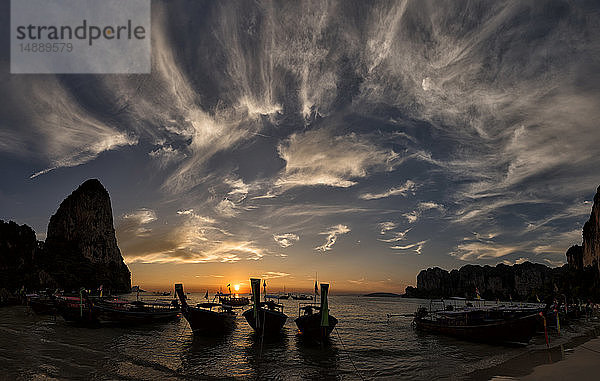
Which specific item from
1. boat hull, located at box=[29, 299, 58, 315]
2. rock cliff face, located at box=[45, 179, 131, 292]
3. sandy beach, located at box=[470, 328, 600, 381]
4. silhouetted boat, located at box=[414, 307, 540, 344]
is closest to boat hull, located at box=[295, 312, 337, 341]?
silhouetted boat, located at box=[414, 307, 540, 344]

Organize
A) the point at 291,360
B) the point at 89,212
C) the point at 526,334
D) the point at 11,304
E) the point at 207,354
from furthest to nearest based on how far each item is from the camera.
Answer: the point at 89,212 < the point at 11,304 < the point at 526,334 < the point at 207,354 < the point at 291,360

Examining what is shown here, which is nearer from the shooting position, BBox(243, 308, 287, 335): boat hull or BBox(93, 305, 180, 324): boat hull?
BBox(243, 308, 287, 335): boat hull

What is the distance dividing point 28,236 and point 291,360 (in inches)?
5034

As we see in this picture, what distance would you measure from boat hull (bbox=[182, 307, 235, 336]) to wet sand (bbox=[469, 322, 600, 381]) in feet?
81.4

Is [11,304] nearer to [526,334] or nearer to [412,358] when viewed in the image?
[412,358]

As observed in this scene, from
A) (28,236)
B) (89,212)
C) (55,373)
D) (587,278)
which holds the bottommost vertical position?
(587,278)

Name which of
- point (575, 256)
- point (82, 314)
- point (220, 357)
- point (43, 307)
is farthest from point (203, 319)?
point (575, 256)

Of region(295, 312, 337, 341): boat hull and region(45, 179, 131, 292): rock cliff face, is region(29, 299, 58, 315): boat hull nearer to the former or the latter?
region(295, 312, 337, 341): boat hull

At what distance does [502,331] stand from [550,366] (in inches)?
425

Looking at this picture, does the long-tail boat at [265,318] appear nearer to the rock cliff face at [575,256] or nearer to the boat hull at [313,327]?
the boat hull at [313,327]

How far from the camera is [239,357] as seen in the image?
2572 cm

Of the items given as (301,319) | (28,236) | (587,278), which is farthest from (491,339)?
(28,236)

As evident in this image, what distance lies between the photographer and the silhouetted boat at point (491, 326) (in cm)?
2902

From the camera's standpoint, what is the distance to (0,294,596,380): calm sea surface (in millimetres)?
20031
